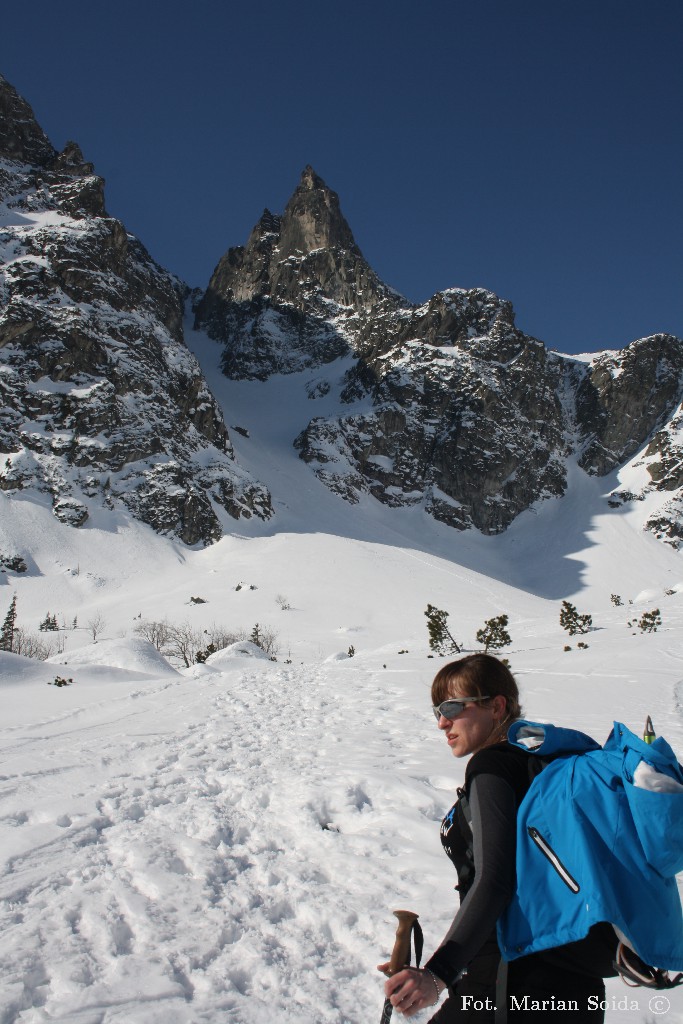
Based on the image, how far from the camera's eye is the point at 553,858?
1512 mm

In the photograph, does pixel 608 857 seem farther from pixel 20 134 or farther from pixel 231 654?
pixel 20 134

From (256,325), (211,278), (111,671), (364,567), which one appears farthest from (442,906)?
(211,278)

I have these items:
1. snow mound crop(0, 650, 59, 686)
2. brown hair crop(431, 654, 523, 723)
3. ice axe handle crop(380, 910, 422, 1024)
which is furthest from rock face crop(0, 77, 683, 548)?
ice axe handle crop(380, 910, 422, 1024)

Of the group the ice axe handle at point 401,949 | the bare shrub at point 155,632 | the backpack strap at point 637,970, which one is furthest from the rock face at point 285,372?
the backpack strap at point 637,970

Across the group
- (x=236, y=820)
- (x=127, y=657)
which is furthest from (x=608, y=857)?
(x=127, y=657)

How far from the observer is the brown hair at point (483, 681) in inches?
81.7

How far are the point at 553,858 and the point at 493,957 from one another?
0.48m

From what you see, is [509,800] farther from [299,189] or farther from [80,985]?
[299,189]

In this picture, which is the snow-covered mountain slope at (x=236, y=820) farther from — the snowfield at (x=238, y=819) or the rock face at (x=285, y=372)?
the rock face at (x=285, y=372)

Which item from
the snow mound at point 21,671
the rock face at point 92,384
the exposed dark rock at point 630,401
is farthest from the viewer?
the exposed dark rock at point 630,401

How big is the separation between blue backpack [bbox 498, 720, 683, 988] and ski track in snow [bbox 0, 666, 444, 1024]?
170cm

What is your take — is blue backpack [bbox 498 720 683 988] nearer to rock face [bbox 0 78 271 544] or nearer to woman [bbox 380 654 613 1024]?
woman [bbox 380 654 613 1024]

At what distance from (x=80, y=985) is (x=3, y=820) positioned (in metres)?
2.62

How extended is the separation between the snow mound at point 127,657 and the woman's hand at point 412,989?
61.1 feet
